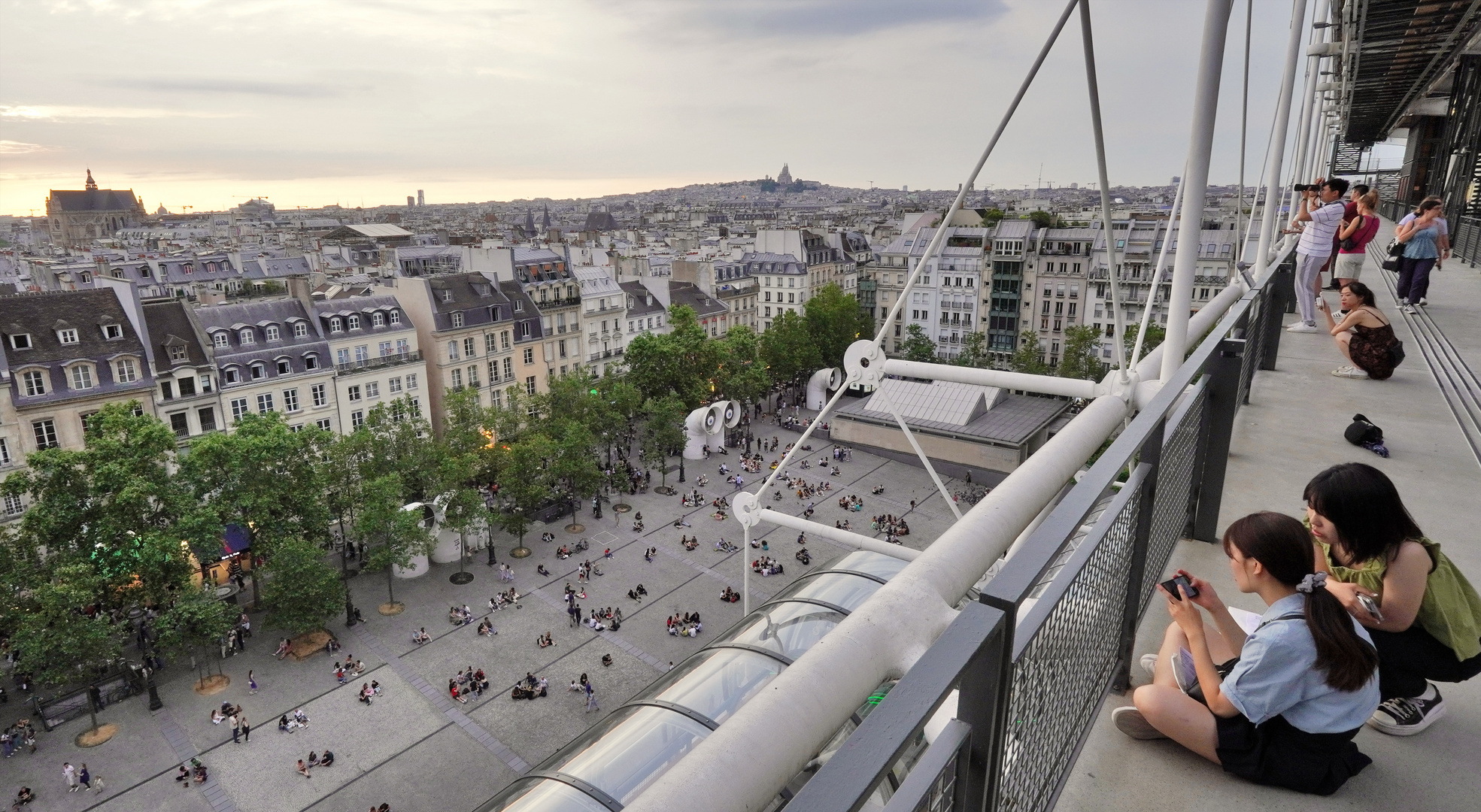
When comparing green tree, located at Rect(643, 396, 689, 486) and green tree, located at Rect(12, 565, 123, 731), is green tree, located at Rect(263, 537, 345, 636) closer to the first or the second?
green tree, located at Rect(12, 565, 123, 731)

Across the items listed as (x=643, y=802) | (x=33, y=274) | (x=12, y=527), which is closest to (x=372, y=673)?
(x=12, y=527)

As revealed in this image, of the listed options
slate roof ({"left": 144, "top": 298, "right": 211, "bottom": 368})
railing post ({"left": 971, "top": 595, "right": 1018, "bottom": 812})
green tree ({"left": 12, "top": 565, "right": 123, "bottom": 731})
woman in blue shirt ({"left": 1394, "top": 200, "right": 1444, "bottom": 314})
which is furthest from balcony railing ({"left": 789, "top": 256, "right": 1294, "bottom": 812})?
slate roof ({"left": 144, "top": 298, "right": 211, "bottom": 368})

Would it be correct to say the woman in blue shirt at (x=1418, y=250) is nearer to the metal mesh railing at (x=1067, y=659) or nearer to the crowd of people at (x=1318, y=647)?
the crowd of people at (x=1318, y=647)

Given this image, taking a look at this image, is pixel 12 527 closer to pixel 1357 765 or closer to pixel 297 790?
pixel 297 790

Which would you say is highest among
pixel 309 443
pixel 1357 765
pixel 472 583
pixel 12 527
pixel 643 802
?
pixel 643 802

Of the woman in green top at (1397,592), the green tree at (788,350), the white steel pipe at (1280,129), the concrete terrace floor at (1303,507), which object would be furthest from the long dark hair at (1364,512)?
the green tree at (788,350)

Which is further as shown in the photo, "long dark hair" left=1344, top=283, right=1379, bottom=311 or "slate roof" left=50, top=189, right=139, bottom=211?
→ "slate roof" left=50, top=189, right=139, bottom=211
